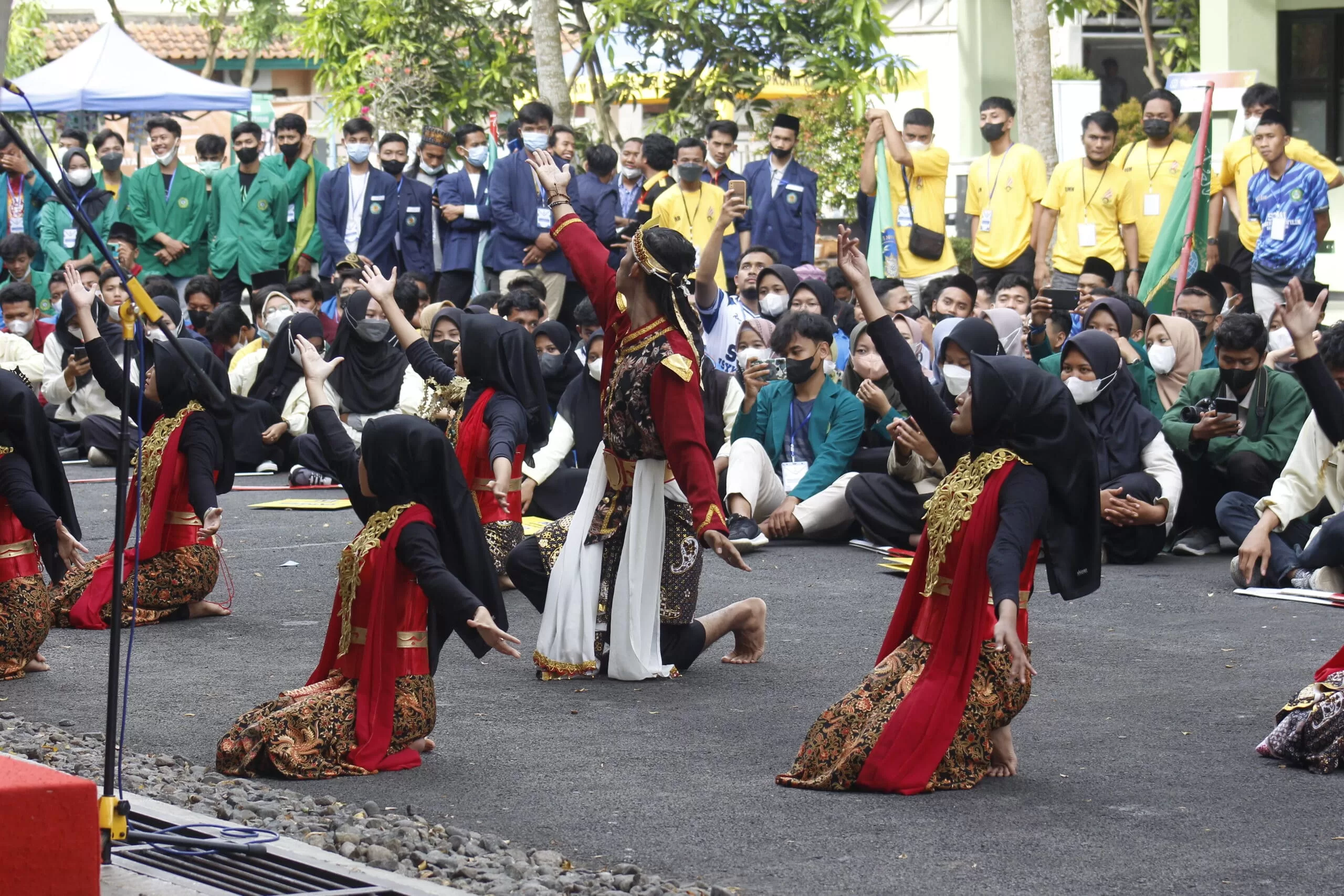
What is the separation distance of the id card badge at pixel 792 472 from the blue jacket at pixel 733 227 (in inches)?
Answer: 134

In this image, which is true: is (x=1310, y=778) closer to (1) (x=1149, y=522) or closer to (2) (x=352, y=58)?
(1) (x=1149, y=522)

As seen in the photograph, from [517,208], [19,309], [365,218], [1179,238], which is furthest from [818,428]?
[19,309]

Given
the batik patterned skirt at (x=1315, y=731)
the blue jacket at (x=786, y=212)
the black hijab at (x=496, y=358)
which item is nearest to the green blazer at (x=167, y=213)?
the blue jacket at (x=786, y=212)

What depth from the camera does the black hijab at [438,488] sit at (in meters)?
5.50

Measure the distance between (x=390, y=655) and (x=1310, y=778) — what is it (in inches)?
108

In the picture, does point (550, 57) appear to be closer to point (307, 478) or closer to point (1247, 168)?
point (307, 478)

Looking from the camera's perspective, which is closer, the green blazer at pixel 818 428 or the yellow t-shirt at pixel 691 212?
the green blazer at pixel 818 428

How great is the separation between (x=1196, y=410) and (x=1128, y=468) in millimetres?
516

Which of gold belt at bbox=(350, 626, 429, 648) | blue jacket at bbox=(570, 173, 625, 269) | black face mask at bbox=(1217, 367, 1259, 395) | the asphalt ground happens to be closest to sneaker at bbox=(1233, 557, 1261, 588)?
the asphalt ground

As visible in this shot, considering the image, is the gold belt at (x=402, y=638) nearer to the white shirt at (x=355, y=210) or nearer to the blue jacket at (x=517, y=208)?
the blue jacket at (x=517, y=208)

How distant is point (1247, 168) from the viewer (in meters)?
A: 12.4

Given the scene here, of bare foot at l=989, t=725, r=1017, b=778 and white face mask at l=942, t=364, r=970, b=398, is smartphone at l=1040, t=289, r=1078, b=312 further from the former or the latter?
bare foot at l=989, t=725, r=1017, b=778

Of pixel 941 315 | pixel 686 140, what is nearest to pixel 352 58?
pixel 686 140

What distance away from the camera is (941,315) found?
11430 millimetres
